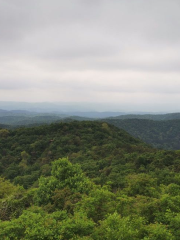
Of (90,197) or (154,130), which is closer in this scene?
(90,197)

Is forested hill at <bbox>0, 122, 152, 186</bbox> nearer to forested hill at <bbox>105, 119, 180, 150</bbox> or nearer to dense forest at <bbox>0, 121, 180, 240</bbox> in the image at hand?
dense forest at <bbox>0, 121, 180, 240</bbox>

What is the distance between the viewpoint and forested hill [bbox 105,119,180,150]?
106m

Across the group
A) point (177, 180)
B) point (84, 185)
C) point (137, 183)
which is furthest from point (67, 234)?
point (177, 180)

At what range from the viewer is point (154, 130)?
118812 millimetres

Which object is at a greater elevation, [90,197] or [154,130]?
[90,197]

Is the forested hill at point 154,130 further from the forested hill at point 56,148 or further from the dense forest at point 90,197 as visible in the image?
the dense forest at point 90,197

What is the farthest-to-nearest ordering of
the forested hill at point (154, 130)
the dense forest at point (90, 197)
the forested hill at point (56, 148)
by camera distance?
the forested hill at point (154, 130), the forested hill at point (56, 148), the dense forest at point (90, 197)

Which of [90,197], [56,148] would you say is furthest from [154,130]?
[90,197]

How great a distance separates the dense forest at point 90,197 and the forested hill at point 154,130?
255 ft

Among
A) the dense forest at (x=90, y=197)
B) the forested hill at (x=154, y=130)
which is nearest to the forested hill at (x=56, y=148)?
the dense forest at (x=90, y=197)

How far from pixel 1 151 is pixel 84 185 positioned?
1216 inches

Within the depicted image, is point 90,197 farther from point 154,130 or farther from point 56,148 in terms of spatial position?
point 154,130

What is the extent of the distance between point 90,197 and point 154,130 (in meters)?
116

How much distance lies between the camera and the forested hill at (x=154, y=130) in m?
106
